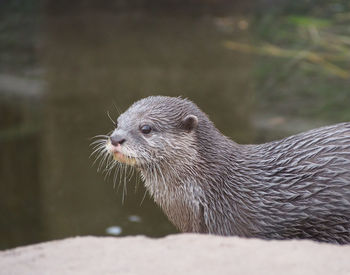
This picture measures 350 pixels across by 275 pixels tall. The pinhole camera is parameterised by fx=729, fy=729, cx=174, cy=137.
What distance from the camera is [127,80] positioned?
6453 millimetres

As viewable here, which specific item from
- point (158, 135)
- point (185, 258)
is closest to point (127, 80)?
point (158, 135)

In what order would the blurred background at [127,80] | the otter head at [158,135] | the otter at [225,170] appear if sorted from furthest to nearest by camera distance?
the blurred background at [127,80], the otter head at [158,135], the otter at [225,170]

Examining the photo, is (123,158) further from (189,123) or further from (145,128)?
(189,123)

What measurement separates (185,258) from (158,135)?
99 centimetres

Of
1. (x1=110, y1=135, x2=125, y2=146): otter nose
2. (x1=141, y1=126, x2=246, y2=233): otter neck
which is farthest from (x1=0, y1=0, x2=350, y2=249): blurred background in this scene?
Answer: (x1=110, y1=135, x2=125, y2=146): otter nose

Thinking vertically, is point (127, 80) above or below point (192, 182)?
above

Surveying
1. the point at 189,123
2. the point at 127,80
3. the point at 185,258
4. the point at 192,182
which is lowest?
the point at 185,258

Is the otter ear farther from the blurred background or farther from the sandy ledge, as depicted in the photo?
the blurred background

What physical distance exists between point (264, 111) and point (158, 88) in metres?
0.93

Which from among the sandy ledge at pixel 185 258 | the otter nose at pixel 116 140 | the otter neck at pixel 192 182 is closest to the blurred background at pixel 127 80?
the otter neck at pixel 192 182

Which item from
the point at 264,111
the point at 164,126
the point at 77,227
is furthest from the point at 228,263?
the point at 264,111

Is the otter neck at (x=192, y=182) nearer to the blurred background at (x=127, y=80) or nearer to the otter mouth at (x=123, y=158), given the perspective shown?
the otter mouth at (x=123, y=158)

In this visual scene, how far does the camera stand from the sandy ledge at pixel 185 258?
6.46ft

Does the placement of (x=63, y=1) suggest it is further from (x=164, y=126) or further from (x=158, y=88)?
(x=164, y=126)
